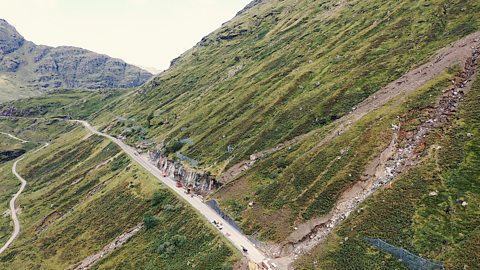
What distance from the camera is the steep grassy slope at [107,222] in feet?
265

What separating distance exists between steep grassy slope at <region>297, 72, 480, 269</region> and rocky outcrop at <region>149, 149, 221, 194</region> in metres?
51.5

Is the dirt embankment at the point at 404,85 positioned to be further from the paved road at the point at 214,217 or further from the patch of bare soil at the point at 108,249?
the patch of bare soil at the point at 108,249

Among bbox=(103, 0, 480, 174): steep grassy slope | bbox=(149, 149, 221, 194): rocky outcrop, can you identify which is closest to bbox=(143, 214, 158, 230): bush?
bbox=(149, 149, 221, 194): rocky outcrop

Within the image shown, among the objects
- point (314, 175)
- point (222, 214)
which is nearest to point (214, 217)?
point (222, 214)

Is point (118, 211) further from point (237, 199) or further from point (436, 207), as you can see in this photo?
point (436, 207)

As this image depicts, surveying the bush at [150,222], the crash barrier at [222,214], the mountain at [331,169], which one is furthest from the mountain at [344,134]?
the bush at [150,222]

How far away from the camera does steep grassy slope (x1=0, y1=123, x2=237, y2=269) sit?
80.8 meters

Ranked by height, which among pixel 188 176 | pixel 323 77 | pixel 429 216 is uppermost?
pixel 323 77

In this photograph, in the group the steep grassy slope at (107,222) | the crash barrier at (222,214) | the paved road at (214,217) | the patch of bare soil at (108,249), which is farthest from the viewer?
the patch of bare soil at (108,249)

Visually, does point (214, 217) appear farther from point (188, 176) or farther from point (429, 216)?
point (429, 216)

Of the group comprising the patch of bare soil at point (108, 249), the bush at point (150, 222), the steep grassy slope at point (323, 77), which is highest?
the steep grassy slope at point (323, 77)

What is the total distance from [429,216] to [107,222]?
324 feet

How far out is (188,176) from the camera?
119 meters

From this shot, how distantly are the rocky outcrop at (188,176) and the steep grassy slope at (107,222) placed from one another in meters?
8.03
